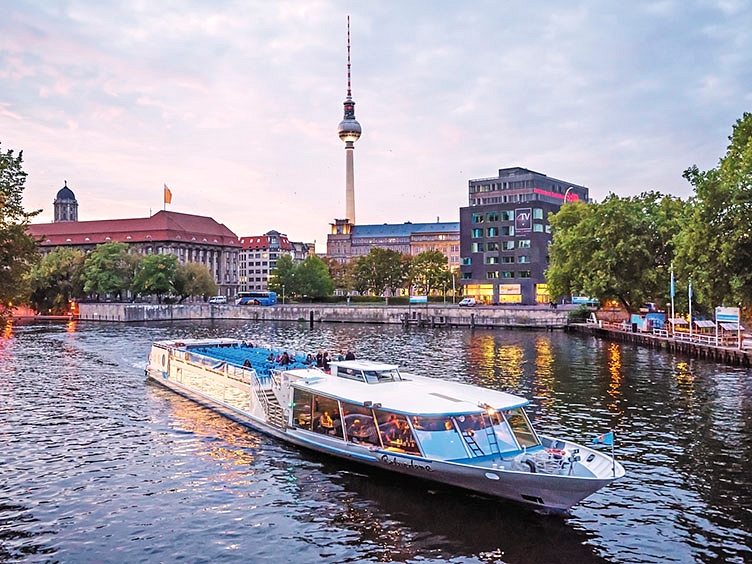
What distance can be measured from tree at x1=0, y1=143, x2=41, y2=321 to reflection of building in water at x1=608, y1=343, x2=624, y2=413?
32.5 metres

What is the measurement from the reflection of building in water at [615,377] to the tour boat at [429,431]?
16151 millimetres

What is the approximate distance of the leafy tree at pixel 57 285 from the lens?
15662 cm

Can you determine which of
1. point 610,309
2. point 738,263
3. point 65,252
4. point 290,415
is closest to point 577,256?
point 610,309

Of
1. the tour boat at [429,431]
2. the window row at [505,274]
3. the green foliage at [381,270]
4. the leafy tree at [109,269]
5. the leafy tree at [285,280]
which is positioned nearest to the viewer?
the tour boat at [429,431]

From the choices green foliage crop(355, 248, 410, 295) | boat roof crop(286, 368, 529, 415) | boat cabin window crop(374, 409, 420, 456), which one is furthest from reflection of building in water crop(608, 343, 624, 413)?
green foliage crop(355, 248, 410, 295)

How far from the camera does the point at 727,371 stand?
55.4 metres

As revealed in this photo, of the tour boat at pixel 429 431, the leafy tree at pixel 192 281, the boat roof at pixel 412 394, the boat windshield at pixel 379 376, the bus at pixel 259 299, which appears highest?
the leafy tree at pixel 192 281

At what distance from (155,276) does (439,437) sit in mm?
146149

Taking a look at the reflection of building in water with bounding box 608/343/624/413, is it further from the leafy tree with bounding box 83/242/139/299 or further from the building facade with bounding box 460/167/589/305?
the leafy tree with bounding box 83/242/139/299

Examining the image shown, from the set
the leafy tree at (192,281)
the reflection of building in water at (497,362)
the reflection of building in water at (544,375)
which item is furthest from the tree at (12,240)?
the leafy tree at (192,281)

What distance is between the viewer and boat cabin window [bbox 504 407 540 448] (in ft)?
81.9

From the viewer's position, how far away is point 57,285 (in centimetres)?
15912

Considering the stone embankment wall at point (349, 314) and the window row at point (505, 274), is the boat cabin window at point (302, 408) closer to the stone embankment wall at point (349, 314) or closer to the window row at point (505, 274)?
the stone embankment wall at point (349, 314)

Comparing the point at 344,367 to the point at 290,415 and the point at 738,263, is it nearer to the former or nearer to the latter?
the point at 290,415
